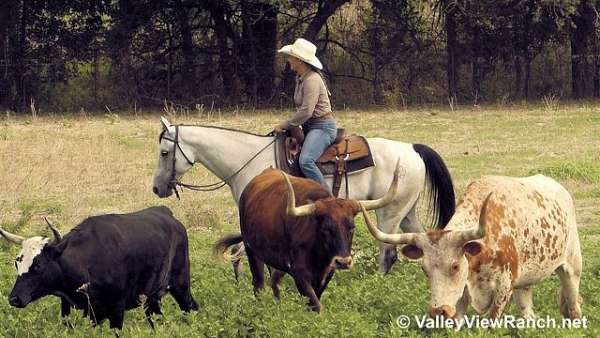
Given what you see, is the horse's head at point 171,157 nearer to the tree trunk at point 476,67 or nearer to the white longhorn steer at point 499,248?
the white longhorn steer at point 499,248

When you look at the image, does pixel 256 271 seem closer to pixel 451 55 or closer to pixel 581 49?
pixel 451 55

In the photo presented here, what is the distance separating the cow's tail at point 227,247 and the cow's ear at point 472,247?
354 cm

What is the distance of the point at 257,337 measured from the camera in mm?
8375

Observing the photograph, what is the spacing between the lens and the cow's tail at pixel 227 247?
1132 centimetres

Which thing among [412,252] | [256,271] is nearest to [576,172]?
[256,271]

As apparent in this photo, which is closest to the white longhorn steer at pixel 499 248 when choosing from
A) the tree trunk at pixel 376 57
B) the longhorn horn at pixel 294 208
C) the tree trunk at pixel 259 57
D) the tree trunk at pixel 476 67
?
the longhorn horn at pixel 294 208

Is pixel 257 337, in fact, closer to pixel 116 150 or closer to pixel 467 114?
pixel 116 150

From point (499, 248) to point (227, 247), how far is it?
3585 mm

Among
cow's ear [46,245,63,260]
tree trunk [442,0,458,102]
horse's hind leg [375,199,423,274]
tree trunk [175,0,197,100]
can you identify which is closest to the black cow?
cow's ear [46,245,63,260]

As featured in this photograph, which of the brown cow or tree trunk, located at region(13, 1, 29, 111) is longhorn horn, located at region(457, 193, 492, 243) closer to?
the brown cow

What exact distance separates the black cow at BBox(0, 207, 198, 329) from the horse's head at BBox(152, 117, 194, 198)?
2.97 m

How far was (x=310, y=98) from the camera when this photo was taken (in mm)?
11883

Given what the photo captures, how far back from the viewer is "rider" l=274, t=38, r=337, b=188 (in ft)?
39.0

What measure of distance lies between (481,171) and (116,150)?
6375 mm
